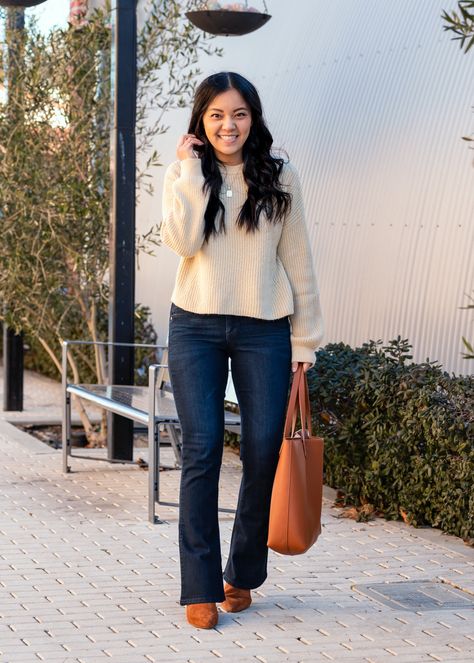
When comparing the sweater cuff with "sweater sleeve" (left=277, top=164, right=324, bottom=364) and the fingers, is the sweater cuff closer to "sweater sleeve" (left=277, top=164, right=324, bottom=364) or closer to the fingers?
"sweater sleeve" (left=277, top=164, right=324, bottom=364)

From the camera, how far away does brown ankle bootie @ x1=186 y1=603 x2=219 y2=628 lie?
15.6 feet

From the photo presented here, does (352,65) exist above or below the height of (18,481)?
above

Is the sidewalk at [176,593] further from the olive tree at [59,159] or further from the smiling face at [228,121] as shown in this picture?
the olive tree at [59,159]

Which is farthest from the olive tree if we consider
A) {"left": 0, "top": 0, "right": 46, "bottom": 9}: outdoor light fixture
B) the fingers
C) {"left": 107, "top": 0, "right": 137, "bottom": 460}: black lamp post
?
the fingers

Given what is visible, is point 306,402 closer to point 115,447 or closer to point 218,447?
point 218,447

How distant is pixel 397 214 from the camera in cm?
803

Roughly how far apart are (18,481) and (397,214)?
9.38ft

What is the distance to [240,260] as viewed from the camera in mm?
4695

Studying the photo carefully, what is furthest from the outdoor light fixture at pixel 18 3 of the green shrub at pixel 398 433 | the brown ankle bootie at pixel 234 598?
the brown ankle bootie at pixel 234 598

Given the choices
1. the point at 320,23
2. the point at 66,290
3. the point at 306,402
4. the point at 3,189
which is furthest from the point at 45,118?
the point at 306,402

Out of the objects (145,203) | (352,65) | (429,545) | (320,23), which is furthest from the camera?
(145,203)

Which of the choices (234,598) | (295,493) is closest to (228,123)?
(295,493)

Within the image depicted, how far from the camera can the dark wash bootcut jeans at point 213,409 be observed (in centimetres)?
467

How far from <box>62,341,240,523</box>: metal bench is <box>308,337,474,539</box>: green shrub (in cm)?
59
